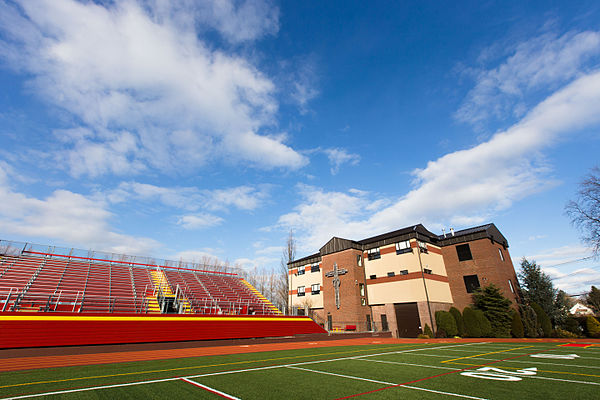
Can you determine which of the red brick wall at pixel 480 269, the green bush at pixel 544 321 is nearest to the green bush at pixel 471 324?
the red brick wall at pixel 480 269

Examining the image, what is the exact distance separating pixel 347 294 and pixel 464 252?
577 inches

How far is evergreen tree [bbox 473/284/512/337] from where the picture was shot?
1008 inches

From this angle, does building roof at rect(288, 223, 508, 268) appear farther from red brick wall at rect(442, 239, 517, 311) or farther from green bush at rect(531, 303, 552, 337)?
green bush at rect(531, 303, 552, 337)

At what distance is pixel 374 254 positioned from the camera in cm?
3388

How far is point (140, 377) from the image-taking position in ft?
24.5

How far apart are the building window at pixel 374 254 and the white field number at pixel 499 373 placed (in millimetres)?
Result: 25524

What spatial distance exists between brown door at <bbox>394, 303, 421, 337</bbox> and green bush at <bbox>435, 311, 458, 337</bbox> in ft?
6.09

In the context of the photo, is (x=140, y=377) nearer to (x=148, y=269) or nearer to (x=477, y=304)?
(x=148, y=269)

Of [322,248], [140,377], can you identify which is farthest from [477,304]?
[140,377]

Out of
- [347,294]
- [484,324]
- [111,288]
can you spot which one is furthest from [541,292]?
[111,288]

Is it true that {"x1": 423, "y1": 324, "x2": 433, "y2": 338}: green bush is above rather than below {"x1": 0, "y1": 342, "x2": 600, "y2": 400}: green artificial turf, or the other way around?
above

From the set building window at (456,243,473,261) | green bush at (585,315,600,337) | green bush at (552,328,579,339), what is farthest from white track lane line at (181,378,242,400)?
building window at (456,243,473,261)

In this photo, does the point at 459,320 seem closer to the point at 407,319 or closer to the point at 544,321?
the point at 407,319

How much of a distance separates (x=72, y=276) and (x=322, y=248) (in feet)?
88.9
